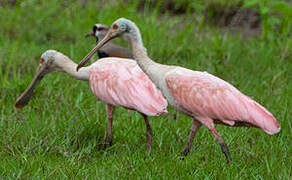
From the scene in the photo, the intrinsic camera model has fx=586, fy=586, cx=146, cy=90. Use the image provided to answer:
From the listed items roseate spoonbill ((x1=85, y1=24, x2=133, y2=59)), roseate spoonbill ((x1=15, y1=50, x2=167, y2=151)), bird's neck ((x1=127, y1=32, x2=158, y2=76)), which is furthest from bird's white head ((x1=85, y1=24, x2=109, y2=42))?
bird's neck ((x1=127, y1=32, x2=158, y2=76))

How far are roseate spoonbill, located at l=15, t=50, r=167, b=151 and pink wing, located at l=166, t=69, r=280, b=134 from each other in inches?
Answer: 10.6

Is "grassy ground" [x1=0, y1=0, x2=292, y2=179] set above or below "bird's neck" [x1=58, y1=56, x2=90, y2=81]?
below

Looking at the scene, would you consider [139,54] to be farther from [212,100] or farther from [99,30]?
[99,30]

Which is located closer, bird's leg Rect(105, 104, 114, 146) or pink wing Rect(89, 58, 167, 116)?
pink wing Rect(89, 58, 167, 116)

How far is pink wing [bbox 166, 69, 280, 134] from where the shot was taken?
13.8ft

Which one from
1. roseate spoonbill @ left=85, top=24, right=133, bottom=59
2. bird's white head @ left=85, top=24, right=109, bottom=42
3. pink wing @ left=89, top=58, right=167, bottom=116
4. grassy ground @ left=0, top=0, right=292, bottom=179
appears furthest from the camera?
bird's white head @ left=85, top=24, right=109, bottom=42

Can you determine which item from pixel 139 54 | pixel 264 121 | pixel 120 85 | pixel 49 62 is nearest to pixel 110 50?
pixel 49 62

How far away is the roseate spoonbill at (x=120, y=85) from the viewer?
4.54m

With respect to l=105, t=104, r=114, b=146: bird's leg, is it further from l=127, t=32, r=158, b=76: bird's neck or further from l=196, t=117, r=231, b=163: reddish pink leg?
l=196, t=117, r=231, b=163: reddish pink leg

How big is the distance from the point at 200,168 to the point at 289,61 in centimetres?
401

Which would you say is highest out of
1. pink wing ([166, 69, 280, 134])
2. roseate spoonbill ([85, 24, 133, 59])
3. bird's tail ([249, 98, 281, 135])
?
pink wing ([166, 69, 280, 134])

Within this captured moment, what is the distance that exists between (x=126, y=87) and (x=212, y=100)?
79 centimetres

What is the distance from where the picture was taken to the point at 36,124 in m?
5.04

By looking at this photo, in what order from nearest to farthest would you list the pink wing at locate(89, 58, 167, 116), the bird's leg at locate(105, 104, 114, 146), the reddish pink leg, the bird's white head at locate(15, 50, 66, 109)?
1. the reddish pink leg
2. the pink wing at locate(89, 58, 167, 116)
3. the bird's leg at locate(105, 104, 114, 146)
4. the bird's white head at locate(15, 50, 66, 109)
